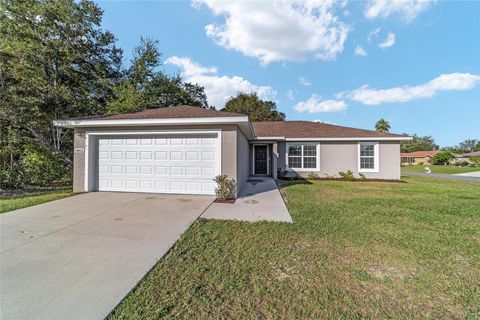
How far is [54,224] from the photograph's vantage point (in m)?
4.43

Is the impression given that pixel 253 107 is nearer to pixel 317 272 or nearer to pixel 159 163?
pixel 159 163

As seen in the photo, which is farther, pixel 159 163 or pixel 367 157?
pixel 367 157

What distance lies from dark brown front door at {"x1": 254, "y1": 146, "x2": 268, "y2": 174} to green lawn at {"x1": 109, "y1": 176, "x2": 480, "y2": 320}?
935cm

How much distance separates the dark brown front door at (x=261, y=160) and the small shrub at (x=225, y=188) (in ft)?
24.3

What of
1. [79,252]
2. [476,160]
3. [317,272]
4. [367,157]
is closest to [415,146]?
[476,160]

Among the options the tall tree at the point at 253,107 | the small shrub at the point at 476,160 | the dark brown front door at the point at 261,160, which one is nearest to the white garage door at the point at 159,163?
the dark brown front door at the point at 261,160

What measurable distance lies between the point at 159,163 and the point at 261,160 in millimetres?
8150

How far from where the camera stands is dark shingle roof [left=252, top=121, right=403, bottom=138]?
13.3 meters

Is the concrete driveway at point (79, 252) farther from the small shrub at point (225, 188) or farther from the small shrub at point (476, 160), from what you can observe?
the small shrub at point (476, 160)

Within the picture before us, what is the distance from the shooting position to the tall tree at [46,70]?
9.93m

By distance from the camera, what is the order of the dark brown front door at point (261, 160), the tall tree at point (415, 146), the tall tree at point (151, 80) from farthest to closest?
the tall tree at point (415, 146)
the tall tree at point (151, 80)
the dark brown front door at point (261, 160)

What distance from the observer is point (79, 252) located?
10.6 feet

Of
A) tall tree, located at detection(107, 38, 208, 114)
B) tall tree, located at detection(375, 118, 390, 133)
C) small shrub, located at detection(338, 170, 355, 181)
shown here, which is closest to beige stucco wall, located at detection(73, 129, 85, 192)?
tall tree, located at detection(107, 38, 208, 114)

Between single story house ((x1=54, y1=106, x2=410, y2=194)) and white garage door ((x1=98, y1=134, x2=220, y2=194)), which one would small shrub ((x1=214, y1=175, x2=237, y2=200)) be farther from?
white garage door ((x1=98, y1=134, x2=220, y2=194))
